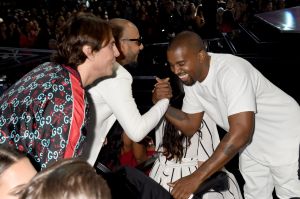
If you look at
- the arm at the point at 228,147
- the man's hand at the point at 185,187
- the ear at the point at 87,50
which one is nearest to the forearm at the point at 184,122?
the arm at the point at 228,147

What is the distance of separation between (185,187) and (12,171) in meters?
0.95

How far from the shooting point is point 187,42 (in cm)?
214

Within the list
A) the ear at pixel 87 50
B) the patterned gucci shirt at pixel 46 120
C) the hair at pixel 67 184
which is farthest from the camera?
the ear at pixel 87 50

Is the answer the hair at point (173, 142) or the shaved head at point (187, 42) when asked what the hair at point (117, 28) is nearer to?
the shaved head at point (187, 42)

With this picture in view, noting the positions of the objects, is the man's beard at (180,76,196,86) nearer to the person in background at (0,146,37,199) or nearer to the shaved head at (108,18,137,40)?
the shaved head at (108,18,137,40)

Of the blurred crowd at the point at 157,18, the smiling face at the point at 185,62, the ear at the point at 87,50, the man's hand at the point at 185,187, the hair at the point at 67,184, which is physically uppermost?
the hair at the point at 67,184

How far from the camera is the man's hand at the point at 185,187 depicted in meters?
1.88

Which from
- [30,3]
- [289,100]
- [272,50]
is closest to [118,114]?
[289,100]

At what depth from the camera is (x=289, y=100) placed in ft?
7.89

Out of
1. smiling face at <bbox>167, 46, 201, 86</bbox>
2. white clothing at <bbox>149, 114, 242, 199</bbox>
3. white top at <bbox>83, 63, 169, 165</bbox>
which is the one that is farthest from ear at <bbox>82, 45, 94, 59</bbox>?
white clothing at <bbox>149, 114, 242, 199</bbox>

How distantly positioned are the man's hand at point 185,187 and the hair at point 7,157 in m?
0.86

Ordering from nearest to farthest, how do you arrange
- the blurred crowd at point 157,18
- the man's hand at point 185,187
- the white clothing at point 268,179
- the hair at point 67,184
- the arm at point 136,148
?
the hair at point 67,184 < the man's hand at point 185,187 < the white clothing at point 268,179 < the arm at point 136,148 < the blurred crowd at point 157,18

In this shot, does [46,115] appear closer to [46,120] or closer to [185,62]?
[46,120]

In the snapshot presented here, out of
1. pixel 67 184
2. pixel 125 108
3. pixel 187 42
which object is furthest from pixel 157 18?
pixel 67 184
